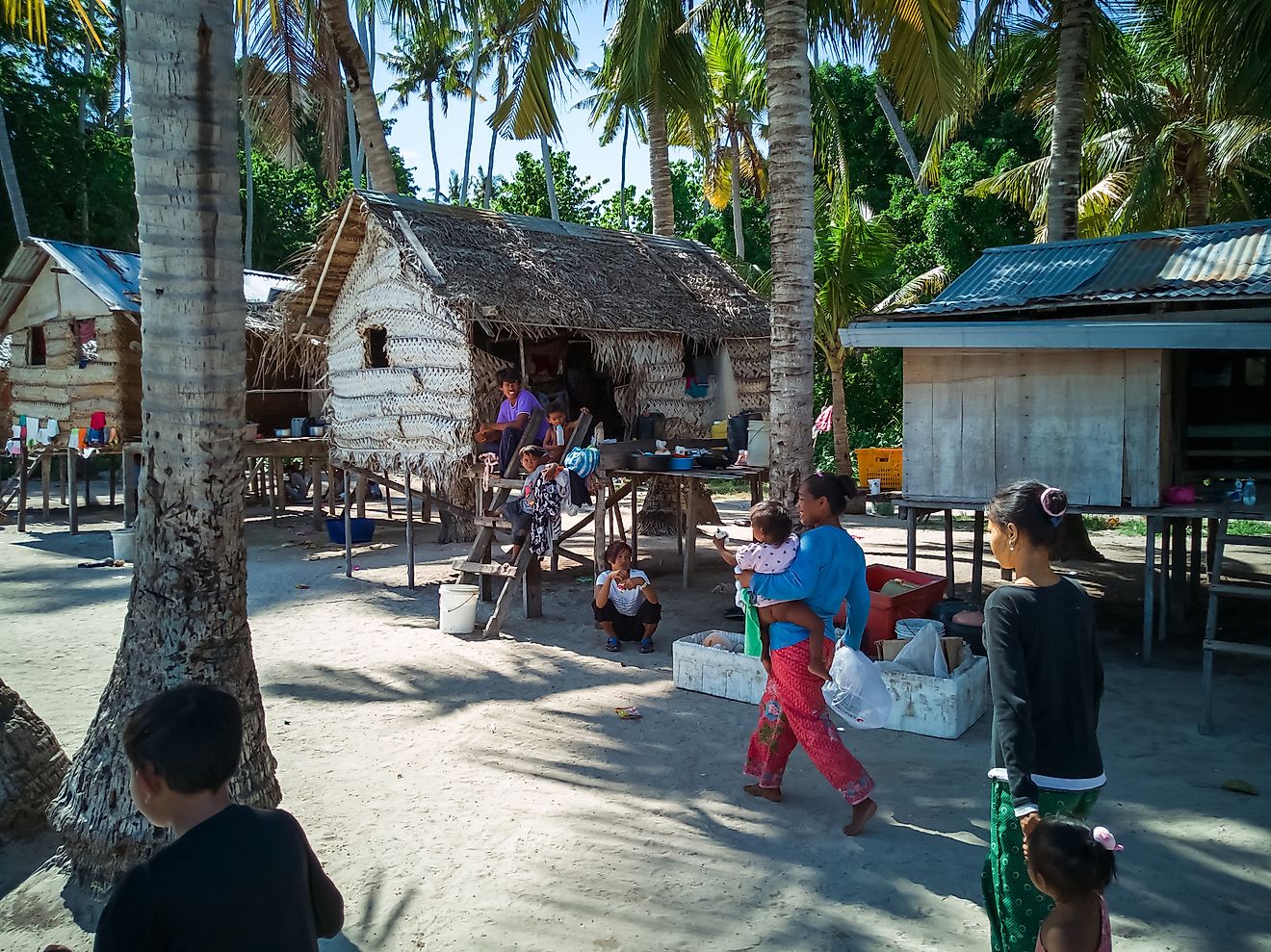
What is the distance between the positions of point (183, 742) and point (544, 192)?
1198 inches

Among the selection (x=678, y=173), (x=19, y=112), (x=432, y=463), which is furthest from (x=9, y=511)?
(x=678, y=173)

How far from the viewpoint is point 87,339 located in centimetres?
1692

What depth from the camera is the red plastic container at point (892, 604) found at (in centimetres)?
757

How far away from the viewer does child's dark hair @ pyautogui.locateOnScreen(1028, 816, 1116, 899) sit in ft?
8.42

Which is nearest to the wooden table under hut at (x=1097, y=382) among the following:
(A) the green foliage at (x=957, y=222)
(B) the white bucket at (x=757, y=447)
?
(B) the white bucket at (x=757, y=447)

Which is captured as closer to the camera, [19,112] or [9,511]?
[9,511]

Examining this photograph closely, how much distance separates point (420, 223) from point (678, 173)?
1013 inches

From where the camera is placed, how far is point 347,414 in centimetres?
1235

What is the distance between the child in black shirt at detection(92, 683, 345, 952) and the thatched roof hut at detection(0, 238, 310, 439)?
14191 millimetres

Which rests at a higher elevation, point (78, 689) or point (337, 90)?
point (337, 90)

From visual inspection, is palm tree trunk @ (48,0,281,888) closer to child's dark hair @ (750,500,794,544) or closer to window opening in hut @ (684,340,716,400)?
child's dark hair @ (750,500,794,544)

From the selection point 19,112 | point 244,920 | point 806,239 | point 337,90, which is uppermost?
point 19,112

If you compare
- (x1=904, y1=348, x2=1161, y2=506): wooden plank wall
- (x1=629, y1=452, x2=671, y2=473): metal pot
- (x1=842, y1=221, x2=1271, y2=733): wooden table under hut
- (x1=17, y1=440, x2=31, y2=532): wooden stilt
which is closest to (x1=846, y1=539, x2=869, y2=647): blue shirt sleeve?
(x1=842, y1=221, x2=1271, y2=733): wooden table under hut

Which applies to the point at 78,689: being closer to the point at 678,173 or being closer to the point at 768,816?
the point at 768,816
